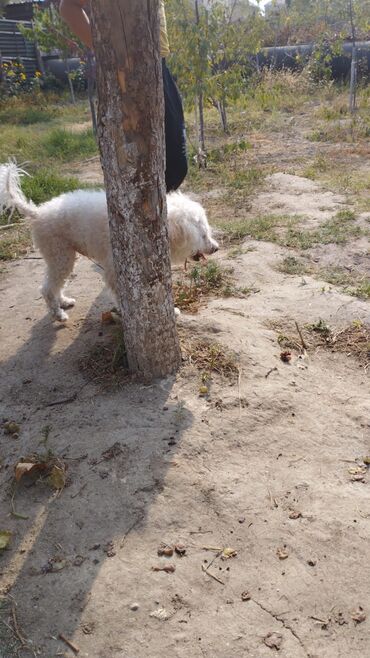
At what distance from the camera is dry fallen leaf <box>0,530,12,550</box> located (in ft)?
7.43

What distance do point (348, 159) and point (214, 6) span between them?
10.5 feet

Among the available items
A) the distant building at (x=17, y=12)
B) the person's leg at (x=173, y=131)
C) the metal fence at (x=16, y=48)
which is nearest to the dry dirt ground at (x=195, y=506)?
the person's leg at (x=173, y=131)

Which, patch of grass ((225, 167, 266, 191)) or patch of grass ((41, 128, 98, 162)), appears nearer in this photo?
patch of grass ((225, 167, 266, 191))

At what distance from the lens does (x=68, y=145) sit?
996cm

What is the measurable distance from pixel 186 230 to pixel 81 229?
28.5 inches

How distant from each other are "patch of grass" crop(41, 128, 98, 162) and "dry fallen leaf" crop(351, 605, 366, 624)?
28.9ft

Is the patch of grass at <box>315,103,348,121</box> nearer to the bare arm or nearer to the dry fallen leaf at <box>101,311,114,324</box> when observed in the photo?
the bare arm

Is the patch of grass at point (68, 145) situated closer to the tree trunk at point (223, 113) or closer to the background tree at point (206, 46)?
the background tree at point (206, 46)

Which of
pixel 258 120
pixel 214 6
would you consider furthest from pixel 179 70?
pixel 258 120

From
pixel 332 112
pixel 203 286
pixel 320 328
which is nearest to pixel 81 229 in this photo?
pixel 203 286

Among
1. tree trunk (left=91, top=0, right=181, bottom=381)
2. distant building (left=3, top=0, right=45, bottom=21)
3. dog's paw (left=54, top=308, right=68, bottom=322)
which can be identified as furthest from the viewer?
distant building (left=3, top=0, right=45, bottom=21)

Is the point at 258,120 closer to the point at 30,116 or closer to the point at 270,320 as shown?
the point at 30,116

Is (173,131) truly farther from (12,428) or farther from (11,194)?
(12,428)

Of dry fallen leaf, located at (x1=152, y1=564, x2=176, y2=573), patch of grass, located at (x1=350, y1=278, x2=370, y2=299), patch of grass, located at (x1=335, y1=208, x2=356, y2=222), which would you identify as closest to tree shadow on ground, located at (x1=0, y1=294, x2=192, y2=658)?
dry fallen leaf, located at (x1=152, y1=564, x2=176, y2=573)
